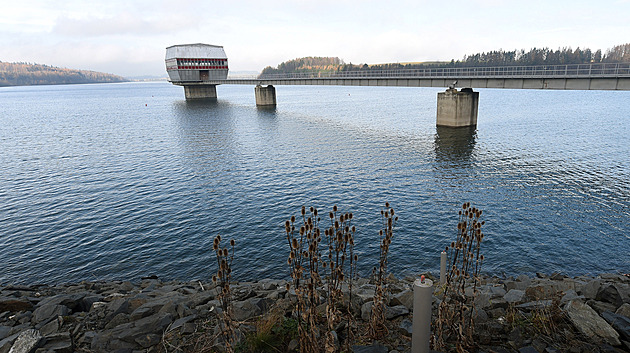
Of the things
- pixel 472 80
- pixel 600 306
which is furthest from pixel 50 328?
pixel 472 80

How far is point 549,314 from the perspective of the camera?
703 cm

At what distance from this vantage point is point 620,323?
273 inches

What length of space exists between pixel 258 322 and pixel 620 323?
272 inches

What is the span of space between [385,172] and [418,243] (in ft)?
46.8

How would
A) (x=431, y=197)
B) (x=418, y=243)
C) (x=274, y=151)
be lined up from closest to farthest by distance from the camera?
(x=418, y=243) → (x=431, y=197) → (x=274, y=151)

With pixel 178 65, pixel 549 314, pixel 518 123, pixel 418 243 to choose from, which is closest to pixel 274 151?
pixel 418 243

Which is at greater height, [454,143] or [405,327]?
[405,327]

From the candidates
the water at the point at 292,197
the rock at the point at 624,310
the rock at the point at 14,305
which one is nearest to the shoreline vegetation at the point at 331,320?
the rock at the point at 624,310

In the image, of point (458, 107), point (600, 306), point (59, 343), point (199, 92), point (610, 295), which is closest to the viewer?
point (59, 343)

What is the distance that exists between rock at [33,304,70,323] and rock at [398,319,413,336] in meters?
8.41

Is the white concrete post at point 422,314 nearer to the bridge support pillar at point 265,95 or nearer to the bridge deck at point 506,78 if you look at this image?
the bridge deck at point 506,78

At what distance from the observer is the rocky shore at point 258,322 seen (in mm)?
6723

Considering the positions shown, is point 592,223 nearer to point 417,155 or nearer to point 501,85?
point 417,155

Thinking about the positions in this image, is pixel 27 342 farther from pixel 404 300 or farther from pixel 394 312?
pixel 404 300
